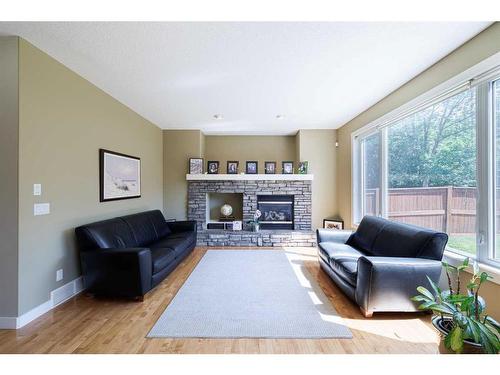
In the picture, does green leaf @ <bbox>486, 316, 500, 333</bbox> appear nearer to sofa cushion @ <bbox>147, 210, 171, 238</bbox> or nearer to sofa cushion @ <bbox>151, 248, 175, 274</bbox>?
sofa cushion @ <bbox>151, 248, 175, 274</bbox>

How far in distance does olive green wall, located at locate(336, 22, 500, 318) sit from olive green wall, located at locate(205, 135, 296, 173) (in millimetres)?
1582

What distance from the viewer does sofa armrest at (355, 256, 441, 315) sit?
2.22m

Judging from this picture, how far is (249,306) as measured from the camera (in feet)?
8.26

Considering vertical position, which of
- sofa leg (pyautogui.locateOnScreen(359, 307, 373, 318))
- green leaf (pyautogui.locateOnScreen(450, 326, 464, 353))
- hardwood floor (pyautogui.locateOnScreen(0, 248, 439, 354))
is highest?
green leaf (pyautogui.locateOnScreen(450, 326, 464, 353))

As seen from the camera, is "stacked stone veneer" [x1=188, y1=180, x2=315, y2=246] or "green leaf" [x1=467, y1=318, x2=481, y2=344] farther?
"stacked stone veneer" [x1=188, y1=180, x2=315, y2=246]

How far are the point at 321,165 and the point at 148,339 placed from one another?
15.5 feet

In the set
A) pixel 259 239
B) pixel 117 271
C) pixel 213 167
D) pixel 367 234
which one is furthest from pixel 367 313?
pixel 213 167

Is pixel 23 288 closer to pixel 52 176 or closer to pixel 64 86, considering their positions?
pixel 52 176

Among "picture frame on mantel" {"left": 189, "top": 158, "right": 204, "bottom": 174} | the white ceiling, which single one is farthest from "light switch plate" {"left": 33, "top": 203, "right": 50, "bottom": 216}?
"picture frame on mantel" {"left": 189, "top": 158, "right": 204, "bottom": 174}

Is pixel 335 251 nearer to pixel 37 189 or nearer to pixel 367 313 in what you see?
pixel 367 313

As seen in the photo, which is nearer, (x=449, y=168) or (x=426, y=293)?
(x=426, y=293)

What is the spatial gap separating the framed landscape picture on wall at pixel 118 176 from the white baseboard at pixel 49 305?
3.66ft
